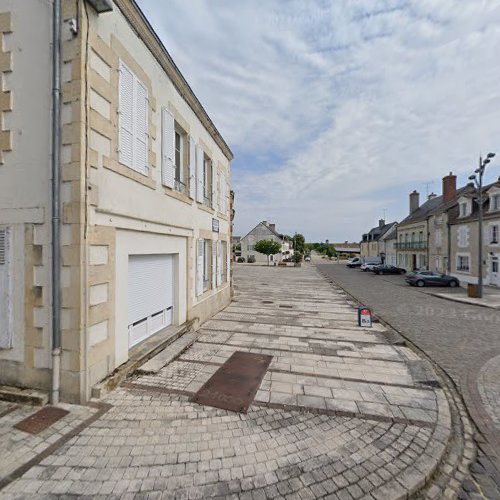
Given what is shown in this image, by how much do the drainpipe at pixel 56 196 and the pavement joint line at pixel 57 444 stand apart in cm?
68

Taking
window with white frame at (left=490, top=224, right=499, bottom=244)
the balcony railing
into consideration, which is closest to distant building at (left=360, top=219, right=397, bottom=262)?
the balcony railing

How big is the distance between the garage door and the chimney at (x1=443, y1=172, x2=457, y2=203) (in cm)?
3149

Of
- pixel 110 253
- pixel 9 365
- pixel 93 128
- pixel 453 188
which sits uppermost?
pixel 453 188

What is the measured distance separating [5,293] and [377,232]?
54.6 m

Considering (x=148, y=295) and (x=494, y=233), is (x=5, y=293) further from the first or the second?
(x=494, y=233)

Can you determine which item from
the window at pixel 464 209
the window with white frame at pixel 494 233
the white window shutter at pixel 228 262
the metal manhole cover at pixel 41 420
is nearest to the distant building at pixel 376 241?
the window at pixel 464 209

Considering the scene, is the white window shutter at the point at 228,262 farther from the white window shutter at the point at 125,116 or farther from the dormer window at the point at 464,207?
the dormer window at the point at 464,207

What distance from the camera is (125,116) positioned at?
497 centimetres

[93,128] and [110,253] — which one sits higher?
[93,128]

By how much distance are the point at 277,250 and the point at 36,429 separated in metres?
46.2

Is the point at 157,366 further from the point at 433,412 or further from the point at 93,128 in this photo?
the point at 433,412

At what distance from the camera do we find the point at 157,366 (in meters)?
5.25

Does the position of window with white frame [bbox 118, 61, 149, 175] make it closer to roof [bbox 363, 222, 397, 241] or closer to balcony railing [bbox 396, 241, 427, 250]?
balcony railing [bbox 396, 241, 427, 250]

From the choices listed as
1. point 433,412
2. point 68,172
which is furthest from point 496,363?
point 68,172
